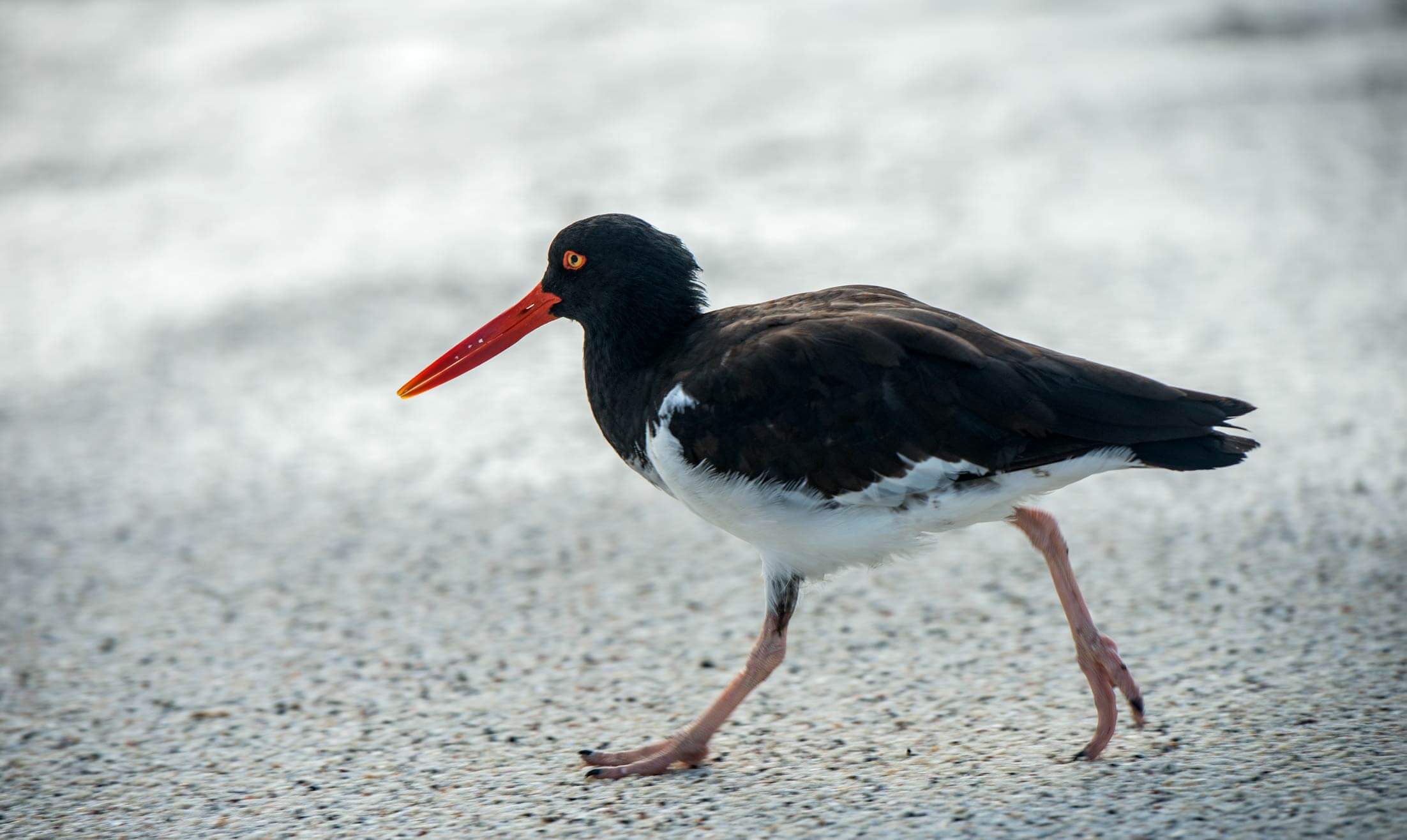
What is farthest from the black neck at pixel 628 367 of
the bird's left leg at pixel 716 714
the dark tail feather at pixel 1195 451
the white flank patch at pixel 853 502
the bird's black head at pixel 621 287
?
the dark tail feather at pixel 1195 451

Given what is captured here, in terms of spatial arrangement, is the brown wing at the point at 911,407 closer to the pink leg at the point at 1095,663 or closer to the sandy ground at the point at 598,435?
the pink leg at the point at 1095,663

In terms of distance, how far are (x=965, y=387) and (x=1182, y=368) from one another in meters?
3.20

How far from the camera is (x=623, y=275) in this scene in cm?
396

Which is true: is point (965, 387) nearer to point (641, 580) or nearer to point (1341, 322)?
point (641, 580)

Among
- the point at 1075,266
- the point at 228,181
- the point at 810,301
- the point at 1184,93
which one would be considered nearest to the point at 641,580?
the point at 810,301

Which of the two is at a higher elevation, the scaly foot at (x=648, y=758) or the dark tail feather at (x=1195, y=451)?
the dark tail feather at (x=1195, y=451)

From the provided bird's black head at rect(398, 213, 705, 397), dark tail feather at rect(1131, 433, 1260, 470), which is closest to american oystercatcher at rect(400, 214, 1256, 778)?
dark tail feather at rect(1131, 433, 1260, 470)

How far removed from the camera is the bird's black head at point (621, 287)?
12.9 ft

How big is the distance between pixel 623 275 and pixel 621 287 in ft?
0.13

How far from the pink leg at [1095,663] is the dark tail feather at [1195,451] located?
401 mm

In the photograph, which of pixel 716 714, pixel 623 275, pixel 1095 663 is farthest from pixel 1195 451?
pixel 623 275

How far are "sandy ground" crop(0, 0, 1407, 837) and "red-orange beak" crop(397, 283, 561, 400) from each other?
2.91 ft

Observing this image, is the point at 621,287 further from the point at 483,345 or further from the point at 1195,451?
the point at 1195,451

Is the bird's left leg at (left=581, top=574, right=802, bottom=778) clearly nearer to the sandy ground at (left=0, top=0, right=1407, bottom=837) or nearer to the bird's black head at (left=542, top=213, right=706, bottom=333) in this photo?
the sandy ground at (left=0, top=0, right=1407, bottom=837)
